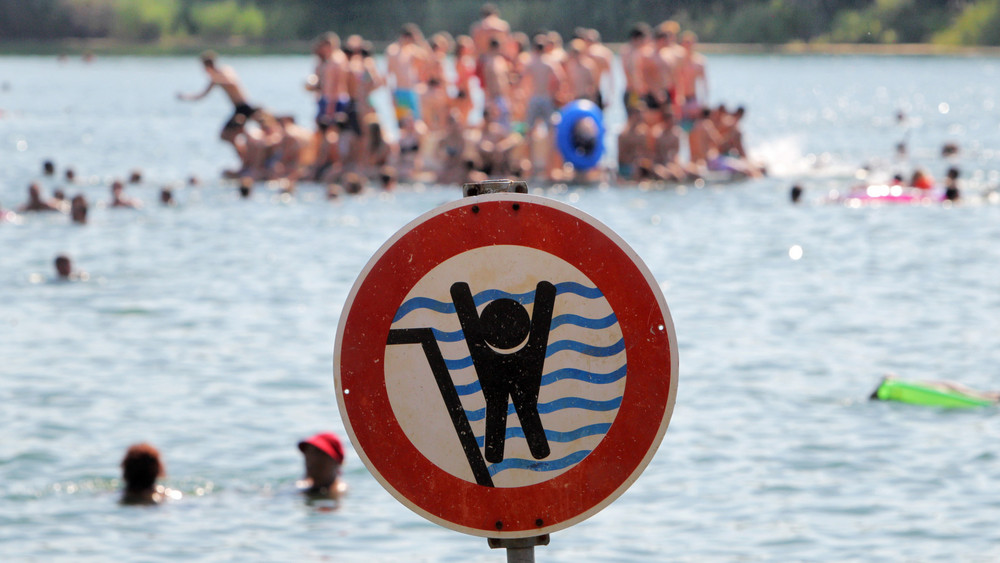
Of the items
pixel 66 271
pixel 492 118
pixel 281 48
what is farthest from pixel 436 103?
pixel 281 48

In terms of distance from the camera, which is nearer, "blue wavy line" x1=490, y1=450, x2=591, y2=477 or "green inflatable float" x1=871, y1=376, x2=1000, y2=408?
"blue wavy line" x1=490, y1=450, x2=591, y2=477

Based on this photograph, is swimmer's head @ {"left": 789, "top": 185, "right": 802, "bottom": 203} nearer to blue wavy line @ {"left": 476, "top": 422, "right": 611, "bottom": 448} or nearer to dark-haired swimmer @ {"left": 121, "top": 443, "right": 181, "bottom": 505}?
dark-haired swimmer @ {"left": 121, "top": 443, "right": 181, "bottom": 505}

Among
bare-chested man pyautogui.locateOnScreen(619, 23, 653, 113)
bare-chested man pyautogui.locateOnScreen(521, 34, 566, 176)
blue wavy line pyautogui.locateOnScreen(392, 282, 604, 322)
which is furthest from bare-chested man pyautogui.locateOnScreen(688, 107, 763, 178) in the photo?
blue wavy line pyautogui.locateOnScreen(392, 282, 604, 322)

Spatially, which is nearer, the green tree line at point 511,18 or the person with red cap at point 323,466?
the person with red cap at point 323,466

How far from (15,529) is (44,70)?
6825 centimetres

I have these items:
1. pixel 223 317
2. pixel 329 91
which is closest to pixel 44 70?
pixel 329 91

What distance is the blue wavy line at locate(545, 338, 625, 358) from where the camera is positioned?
2.72 m

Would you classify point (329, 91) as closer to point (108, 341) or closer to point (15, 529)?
point (108, 341)

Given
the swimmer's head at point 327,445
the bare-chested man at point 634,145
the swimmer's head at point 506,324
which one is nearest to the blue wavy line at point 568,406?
the swimmer's head at point 506,324

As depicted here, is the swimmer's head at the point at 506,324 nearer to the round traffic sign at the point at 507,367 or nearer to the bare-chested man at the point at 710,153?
the round traffic sign at the point at 507,367

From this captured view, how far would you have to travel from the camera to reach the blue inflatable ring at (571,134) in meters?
21.3

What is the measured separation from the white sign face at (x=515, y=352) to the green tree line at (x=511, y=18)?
49.9 m

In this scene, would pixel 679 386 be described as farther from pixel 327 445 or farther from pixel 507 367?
pixel 507 367

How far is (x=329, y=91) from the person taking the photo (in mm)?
22797
